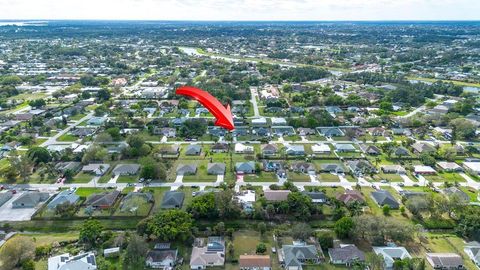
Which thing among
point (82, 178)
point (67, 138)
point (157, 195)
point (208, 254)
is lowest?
point (157, 195)

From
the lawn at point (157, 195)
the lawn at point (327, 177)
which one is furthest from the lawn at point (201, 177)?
the lawn at point (327, 177)

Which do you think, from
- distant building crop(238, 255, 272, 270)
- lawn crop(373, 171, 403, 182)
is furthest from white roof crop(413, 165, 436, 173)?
distant building crop(238, 255, 272, 270)

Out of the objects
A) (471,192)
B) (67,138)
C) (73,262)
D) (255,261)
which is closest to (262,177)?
(255,261)

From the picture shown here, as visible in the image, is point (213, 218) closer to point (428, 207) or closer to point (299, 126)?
point (428, 207)

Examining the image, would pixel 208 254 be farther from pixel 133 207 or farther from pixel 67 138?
pixel 67 138

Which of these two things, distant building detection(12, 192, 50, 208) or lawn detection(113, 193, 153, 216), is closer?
lawn detection(113, 193, 153, 216)

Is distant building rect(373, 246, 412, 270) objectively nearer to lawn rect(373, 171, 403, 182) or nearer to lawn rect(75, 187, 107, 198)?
lawn rect(373, 171, 403, 182)

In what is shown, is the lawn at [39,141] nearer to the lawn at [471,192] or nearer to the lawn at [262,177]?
the lawn at [262,177]
